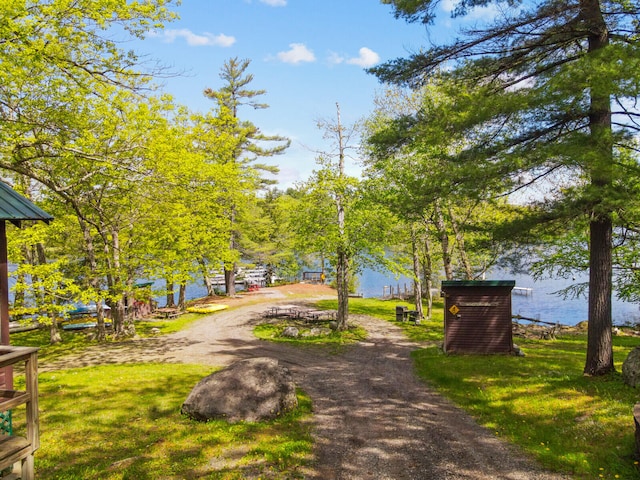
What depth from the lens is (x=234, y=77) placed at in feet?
132

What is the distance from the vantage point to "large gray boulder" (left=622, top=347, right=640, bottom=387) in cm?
1049

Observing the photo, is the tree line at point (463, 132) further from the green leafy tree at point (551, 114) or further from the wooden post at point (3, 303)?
the wooden post at point (3, 303)

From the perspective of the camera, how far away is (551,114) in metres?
11.2

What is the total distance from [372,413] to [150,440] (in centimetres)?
549

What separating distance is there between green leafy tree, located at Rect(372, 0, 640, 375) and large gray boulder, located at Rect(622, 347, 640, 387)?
23.3 inches

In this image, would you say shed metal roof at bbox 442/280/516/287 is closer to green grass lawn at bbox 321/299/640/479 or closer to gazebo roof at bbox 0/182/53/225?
green grass lawn at bbox 321/299/640/479

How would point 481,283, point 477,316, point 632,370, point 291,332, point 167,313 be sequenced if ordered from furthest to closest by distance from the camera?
1. point 167,313
2. point 291,332
3. point 477,316
4. point 481,283
5. point 632,370

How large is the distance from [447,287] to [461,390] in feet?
18.2

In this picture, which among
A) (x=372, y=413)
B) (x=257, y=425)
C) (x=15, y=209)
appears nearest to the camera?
(x=15, y=209)

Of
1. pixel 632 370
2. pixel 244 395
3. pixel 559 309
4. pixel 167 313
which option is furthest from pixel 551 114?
pixel 559 309

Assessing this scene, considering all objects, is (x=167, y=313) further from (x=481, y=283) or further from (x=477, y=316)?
(x=481, y=283)

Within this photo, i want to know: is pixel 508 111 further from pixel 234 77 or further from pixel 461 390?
pixel 234 77

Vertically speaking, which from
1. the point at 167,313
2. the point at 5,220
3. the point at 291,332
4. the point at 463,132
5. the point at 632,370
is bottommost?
the point at 167,313

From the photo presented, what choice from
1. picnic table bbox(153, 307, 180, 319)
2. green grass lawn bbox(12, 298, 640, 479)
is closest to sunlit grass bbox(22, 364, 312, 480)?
green grass lawn bbox(12, 298, 640, 479)
